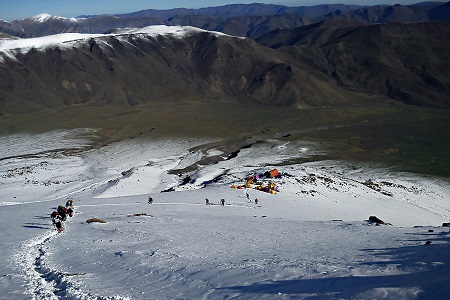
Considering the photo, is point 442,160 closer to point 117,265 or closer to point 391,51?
point 117,265

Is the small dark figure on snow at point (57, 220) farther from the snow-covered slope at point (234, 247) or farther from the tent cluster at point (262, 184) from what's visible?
the tent cluster at point (262, 184)

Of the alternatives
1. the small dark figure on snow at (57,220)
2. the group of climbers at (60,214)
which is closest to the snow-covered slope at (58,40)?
the group of climbers at (60,214)

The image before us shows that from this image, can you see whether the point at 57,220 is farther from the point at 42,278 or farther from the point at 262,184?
the point at 262,184

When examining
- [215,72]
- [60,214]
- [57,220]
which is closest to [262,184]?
[60,214]

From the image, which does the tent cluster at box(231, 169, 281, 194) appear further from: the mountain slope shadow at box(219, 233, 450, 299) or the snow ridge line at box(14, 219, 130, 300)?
the mountain slope shadow at box(219, 233, 450, 299)

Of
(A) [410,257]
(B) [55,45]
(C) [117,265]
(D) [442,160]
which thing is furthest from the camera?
(B) [55,45]

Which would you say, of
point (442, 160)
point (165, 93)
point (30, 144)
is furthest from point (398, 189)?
point (165, 93)

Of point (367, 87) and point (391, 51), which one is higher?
point (391, 51)

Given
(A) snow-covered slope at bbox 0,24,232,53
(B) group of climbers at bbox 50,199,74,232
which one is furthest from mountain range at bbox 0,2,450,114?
(B) group of climbers at bbox 50,199,74,232

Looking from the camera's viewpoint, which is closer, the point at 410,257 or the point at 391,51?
the point at 410,257
